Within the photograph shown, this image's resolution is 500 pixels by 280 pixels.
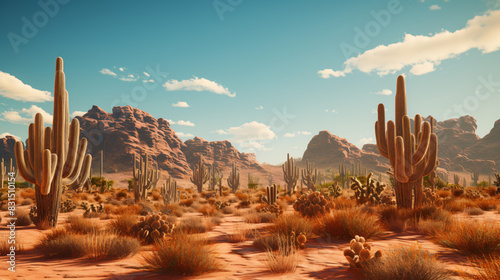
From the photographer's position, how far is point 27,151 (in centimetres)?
902

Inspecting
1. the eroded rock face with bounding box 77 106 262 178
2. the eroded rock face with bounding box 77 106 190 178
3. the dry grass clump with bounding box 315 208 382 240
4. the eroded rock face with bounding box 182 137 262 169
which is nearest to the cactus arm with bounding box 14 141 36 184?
the dry grass clump with bounding box 315 208 382 240

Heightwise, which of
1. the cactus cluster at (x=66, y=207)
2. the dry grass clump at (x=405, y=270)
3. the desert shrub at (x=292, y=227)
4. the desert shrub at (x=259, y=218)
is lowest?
the desert shrub at (x=259, y=218)

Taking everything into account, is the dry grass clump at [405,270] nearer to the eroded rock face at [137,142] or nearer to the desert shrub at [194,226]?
the desert shrub at [194,226]

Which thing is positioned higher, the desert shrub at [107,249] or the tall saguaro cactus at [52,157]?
the tall saguaro cactus at [52,157]

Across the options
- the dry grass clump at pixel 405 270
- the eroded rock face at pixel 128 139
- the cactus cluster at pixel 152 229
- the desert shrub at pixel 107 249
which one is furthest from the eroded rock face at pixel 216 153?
the dry grass clump at pixel 405 270

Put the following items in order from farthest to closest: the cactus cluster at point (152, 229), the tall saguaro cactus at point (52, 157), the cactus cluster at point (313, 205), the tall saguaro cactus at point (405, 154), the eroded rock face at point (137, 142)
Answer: the eroded rock face at point (137, 142) < the cactus cluster at point (313, 205) < the tall saguaro cactus at point (405, 154) < the tall saguaro cactus at point (52, 157) < the cactus cluster at point (152, 229)

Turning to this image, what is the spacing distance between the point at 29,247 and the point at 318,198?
8661 millimetres

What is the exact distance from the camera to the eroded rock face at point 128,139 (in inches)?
3368

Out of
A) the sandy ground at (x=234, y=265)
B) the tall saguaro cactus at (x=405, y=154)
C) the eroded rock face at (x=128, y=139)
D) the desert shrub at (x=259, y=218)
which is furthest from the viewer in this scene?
the eroded rock face at (x=128, y=139)

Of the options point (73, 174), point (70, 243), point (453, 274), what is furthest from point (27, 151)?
point (453, 274)

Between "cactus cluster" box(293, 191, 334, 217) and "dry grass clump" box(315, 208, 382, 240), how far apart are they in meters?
2.19

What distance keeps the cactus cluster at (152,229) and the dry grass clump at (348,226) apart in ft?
13.5

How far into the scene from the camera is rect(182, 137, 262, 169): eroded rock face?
115 meters

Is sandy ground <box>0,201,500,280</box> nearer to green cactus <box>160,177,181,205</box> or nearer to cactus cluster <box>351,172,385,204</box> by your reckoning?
cactus cluster <box>351,172,385,204</box>
